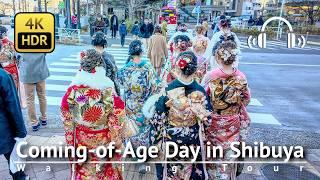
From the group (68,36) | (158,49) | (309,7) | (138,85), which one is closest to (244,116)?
(138,85)

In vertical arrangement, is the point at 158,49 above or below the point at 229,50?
below

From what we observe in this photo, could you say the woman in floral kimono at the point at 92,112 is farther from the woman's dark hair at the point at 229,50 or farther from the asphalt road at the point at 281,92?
the asphalt road at the point at 281,92

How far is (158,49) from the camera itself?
7.47m

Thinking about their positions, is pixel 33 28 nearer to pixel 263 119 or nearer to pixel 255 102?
pixel 263 119

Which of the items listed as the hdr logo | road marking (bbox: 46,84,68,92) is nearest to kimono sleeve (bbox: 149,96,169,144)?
the hdr logo

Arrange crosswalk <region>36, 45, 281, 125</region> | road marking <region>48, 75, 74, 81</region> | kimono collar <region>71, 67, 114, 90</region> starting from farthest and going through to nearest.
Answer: road marking <region>48, 75, 74, 81</region>, crosswalk <region>36, 45, 281, 125</region>, kimono collar <region>71, 67, 114, 90</region>

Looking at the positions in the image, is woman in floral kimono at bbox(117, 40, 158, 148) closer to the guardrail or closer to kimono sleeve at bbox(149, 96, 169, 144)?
kimono sleeve at bbox(149, 96, 169, 144)

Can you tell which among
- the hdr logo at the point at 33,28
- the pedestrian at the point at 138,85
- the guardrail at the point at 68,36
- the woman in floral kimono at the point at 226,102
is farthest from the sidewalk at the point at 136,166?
the guardrail at the point at 68,36

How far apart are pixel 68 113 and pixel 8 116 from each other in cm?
73

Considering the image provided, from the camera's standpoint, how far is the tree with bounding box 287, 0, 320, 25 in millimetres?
31078

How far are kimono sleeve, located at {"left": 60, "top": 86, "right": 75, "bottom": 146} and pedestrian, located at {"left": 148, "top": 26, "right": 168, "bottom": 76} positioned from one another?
468 cm

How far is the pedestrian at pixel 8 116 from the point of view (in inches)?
122

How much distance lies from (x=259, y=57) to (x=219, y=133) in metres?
13.2

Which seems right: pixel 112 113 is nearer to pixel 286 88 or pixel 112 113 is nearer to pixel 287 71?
pixel 286 88
